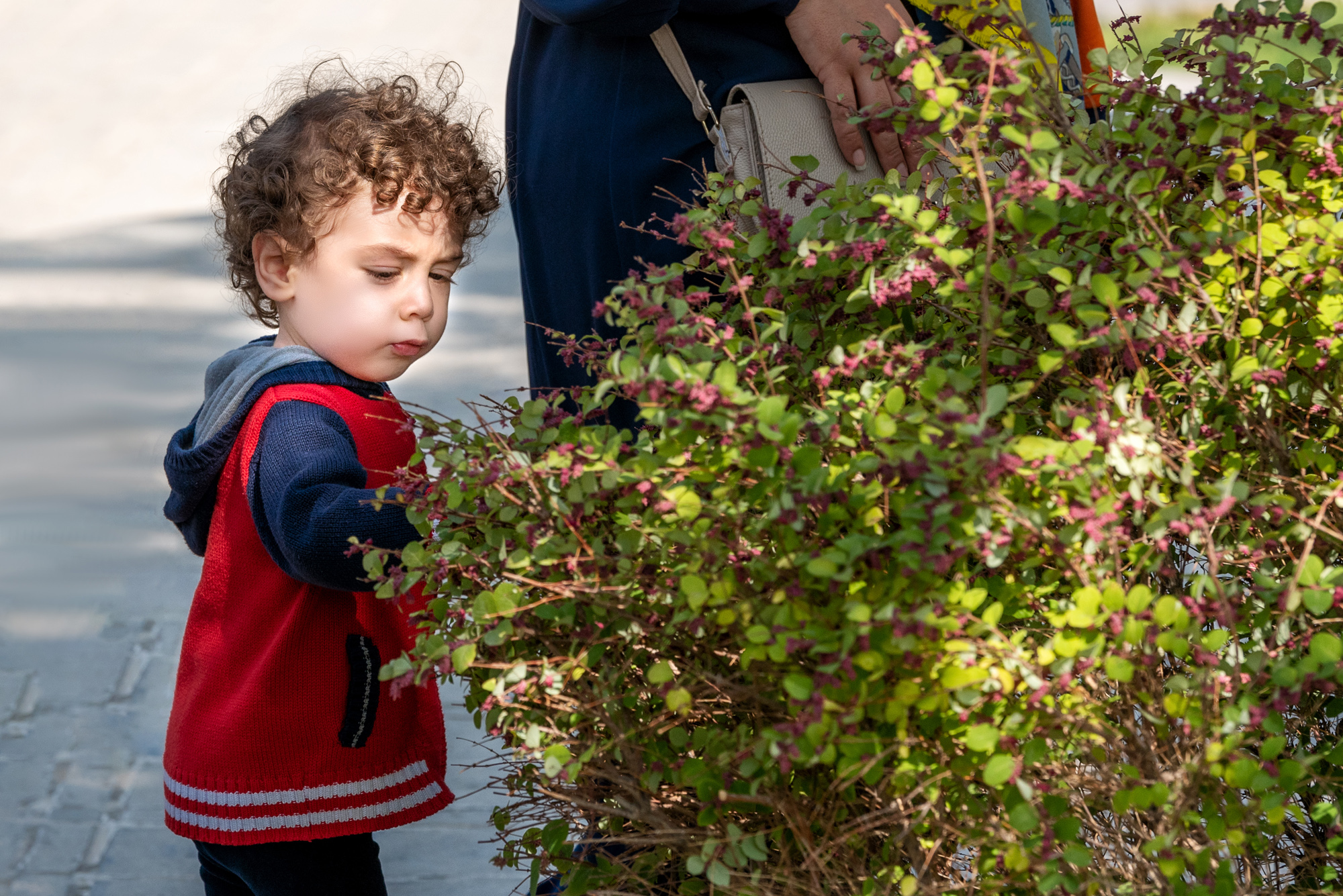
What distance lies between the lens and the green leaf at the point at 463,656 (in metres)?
1.01

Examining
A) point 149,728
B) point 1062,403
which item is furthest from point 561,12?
point 149,728

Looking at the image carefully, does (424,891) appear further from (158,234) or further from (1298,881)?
(158,234)

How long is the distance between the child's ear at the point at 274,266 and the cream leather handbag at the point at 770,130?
617mm

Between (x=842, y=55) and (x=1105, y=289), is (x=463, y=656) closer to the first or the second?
(x=1105, y=289)

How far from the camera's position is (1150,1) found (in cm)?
959

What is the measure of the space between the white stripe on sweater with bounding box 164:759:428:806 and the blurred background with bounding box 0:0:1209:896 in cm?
16

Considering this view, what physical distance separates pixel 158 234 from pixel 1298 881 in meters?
5.52

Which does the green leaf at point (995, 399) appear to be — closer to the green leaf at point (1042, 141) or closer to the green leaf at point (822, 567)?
A: the green leaf at point (822, 567)

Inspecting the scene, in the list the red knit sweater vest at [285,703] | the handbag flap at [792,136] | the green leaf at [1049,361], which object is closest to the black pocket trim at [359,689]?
the red knit sweater vest at [285,703]

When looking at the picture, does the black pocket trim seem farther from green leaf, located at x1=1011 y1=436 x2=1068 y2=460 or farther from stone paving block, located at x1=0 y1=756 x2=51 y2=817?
stone paving block, located at x1=0 y1=756 x2=51 y2=817

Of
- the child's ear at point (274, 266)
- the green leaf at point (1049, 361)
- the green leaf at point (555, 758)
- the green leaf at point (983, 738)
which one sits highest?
the child's ear at point (274, 266)

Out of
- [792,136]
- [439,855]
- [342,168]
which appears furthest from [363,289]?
[439,855]

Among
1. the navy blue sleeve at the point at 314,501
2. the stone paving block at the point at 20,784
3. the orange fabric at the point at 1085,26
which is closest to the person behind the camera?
the navy blue sleeve at the point at 314,501

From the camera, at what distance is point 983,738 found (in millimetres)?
928
